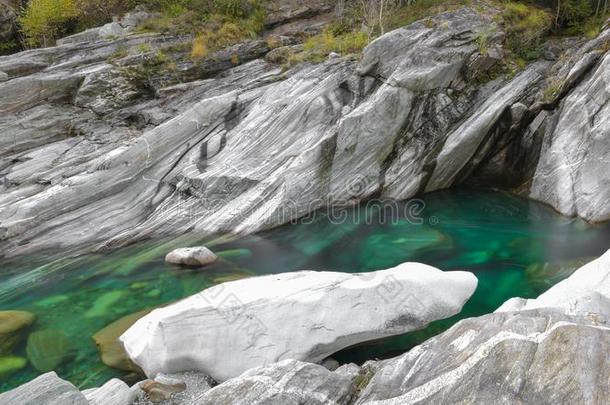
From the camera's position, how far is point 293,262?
1183 centimetres

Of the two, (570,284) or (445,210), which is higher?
(570,284)

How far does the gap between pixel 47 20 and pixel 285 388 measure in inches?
979

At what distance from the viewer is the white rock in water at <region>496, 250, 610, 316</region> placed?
21.8 ft

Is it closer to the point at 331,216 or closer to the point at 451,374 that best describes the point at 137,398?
the point at 451,374

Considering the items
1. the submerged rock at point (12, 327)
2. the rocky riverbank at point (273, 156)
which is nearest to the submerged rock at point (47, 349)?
the rocky riverbank at point (273, 156)

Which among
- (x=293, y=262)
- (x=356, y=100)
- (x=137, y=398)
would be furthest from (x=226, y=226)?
(x=137, y=398)

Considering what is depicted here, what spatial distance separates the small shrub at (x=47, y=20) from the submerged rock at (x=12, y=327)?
18.5 m

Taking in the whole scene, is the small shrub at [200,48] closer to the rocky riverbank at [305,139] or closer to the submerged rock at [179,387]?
the rocky riverbank at [305,139]

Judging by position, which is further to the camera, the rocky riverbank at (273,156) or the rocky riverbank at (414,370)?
the rocky riverbank at (273,156)

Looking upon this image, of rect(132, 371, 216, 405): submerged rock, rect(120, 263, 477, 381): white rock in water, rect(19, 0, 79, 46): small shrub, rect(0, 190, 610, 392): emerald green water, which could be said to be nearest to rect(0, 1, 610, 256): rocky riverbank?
rect(0, 190, 610, 392): emerald green water

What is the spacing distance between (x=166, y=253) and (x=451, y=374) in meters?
9.25

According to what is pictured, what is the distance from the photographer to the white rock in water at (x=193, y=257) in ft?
38.2

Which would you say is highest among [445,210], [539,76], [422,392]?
[539,76]

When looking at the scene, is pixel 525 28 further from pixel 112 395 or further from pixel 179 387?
pixel 112 395
